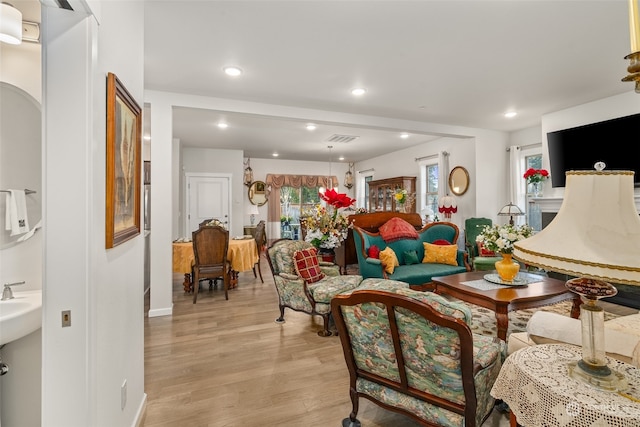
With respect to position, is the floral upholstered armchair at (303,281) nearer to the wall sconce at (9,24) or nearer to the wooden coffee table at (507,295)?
the wooden coffee table at (507,295)

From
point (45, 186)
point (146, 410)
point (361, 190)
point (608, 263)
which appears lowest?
point (146, 410)

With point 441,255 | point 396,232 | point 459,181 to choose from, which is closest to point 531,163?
point 459,181

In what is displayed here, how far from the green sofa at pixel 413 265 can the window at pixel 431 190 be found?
2.34 meters

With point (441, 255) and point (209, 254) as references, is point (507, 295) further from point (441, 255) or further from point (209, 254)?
point (209, 254)

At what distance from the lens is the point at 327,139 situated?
657 centimetres

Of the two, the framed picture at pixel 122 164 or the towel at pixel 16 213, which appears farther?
the towel at pixel 16 213

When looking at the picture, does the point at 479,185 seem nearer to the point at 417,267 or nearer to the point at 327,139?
the point at 417,267

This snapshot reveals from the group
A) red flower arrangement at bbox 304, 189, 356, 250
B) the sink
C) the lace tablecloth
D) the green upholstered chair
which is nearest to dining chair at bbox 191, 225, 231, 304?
red flower arrangement at bbox 304, 189, 356, 250

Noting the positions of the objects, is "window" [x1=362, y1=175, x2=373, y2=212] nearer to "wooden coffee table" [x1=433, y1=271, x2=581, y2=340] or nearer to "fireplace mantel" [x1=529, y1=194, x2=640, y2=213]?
"fireplace mantel" [x1=529, y1=194, x2=640, y2=213]

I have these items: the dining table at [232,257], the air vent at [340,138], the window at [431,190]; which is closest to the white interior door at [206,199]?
the dining table at [232,257]

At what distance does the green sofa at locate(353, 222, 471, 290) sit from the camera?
3896 mm

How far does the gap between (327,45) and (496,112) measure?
328 cm

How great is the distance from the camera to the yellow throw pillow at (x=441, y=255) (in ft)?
14.2

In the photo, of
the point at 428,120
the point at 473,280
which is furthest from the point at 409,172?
the point at 473,280
